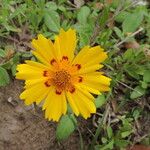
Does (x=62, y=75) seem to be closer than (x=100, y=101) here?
Yes

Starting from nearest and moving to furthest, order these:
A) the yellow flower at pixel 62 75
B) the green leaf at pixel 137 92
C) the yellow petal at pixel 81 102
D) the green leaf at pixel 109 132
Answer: the yellow flower at pixel 62 75
the yellow petal at pixel 81 102
the green leaf at pixel 109 132
the green leaf at pixel 137 92

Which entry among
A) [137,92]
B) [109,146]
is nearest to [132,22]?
[137,92]

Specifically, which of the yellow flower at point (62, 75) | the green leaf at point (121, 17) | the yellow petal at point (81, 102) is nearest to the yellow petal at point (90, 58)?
the yellow flower at point (62, 75)

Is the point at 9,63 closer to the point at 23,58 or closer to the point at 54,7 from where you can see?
the point at 23,58

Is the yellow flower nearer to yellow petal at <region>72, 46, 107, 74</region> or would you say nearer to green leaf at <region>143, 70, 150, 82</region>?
yellow petal at <region>72, 46, 107, 74</region>

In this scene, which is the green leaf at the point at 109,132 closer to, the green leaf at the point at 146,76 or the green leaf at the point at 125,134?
the green leaf at the point at 125,134

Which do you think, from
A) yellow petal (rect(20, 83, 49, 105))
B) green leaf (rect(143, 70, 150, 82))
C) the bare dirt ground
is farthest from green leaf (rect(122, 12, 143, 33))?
yellow petal (rect(20, 83, 49, 105))

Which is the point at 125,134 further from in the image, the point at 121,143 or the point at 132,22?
the point at 132,22
